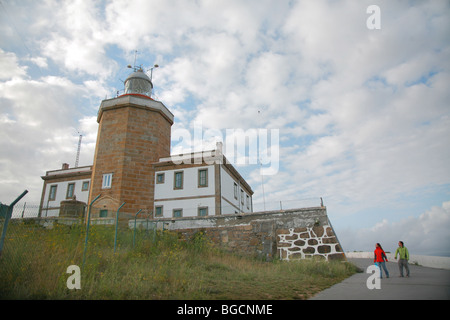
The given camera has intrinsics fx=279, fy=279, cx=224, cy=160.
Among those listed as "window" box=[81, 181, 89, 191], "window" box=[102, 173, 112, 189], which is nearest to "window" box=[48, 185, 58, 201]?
"window" box=[81, 181, 89, 191]

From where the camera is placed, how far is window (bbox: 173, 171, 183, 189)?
2088 cm

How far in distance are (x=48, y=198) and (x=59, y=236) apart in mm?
24673

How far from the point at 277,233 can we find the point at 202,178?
353 inches

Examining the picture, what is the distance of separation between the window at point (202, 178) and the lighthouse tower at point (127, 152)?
361cm

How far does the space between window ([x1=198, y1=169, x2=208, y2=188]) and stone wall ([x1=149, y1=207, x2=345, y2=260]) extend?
6205mm

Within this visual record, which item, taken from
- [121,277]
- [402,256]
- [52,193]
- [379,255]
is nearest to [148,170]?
[52,193]

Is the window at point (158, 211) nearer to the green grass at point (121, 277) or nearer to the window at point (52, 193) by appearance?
the green grass at point (121, 277)

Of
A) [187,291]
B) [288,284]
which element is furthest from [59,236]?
[288,284]

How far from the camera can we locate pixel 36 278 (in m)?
5.46

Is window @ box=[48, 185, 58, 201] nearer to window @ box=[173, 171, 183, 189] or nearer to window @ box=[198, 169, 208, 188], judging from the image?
window @ box=[173, 171, 183, 189]

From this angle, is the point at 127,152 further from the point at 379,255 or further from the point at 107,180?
the point at 379,255

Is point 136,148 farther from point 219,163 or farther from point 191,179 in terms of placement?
point 219,163

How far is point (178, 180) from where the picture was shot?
21.1 meters
